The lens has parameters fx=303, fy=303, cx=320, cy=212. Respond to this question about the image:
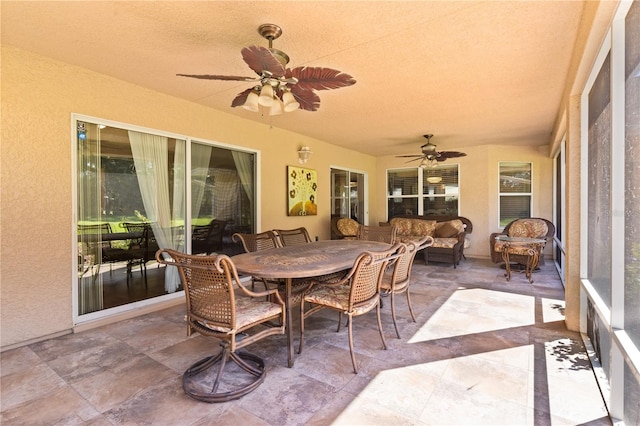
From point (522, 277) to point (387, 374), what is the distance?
397 cm

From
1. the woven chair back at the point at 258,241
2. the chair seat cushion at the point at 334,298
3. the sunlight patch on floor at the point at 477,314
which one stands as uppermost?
the woven chair back at the point at 258,241

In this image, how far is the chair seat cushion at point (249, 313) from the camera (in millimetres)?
1899

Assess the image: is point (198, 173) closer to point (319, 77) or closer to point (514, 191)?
point (319, 77)

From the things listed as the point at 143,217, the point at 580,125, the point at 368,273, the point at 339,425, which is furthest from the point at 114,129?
the point at 580,125

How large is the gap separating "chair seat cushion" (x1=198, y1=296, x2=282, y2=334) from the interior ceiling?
2034mm

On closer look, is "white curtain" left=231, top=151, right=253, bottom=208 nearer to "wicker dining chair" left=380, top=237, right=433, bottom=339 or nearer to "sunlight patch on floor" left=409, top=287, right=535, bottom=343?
"wicker dining chair" left=380, top=237, right=433, bottom=339

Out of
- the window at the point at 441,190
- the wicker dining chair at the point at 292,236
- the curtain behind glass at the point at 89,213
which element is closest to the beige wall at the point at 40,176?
the curtain behind glass at the point at 89,213

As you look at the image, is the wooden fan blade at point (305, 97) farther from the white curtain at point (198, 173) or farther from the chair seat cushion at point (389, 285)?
the white curtain at point (198, 173)

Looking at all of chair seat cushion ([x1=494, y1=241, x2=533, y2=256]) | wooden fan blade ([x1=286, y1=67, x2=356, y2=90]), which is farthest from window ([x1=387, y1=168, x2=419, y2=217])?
Answer: wooden fan blade ([x1=286, y1=67, x2=356, y2=90])

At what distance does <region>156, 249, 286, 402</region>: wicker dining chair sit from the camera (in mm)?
1826

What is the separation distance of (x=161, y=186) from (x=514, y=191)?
710 centimetres

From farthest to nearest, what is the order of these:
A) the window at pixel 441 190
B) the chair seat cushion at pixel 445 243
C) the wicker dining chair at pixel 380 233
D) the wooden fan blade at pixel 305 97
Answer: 1. the window at pixel 441 190
2. the chair seat cushion at pixel 445 243
3. the wicker dining chair at pixel 380 233
4. the wooden fan blade at pixel 305 97

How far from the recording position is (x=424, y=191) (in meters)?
7.76

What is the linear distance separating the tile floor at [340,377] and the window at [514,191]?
4127 mm
